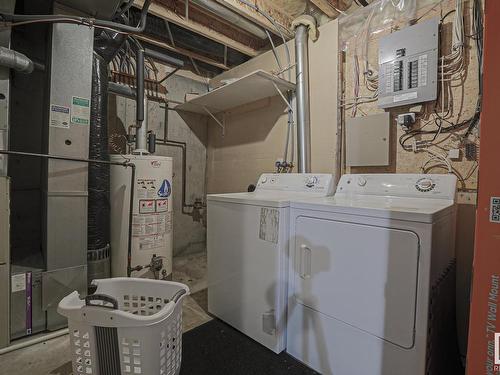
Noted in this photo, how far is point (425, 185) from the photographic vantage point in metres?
1.49

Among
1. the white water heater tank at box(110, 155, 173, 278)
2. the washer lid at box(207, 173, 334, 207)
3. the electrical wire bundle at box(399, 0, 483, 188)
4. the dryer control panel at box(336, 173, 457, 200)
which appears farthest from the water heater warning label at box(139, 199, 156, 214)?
the electrical wire bundle at box(399, 0, 483, 188)

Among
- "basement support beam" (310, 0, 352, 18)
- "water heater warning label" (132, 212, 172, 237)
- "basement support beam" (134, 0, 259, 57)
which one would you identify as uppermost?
"basement support beam" (310, 0, 352, 18)

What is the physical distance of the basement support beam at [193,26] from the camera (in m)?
2.21

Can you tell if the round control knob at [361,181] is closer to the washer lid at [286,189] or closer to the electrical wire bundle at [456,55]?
the washer lid at [286,189]

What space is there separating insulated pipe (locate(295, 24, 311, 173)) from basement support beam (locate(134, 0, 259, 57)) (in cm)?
73

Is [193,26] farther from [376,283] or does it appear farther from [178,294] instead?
[376,283]

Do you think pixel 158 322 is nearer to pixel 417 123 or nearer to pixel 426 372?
pixel 426 372

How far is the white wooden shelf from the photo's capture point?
7.35 feet

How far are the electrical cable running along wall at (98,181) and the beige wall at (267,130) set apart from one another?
58.1 inches

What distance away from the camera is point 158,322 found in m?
1.07

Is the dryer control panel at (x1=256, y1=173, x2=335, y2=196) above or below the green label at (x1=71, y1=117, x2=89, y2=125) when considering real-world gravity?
below

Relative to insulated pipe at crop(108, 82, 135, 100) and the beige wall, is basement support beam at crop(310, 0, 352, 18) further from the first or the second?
insulated pipe at crop(108, 82, 135, 100)

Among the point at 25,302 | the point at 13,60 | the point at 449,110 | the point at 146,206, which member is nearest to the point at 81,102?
the point at 13,60

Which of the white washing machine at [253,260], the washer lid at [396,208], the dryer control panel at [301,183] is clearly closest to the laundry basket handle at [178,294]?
the white washing machine at [253,260]
